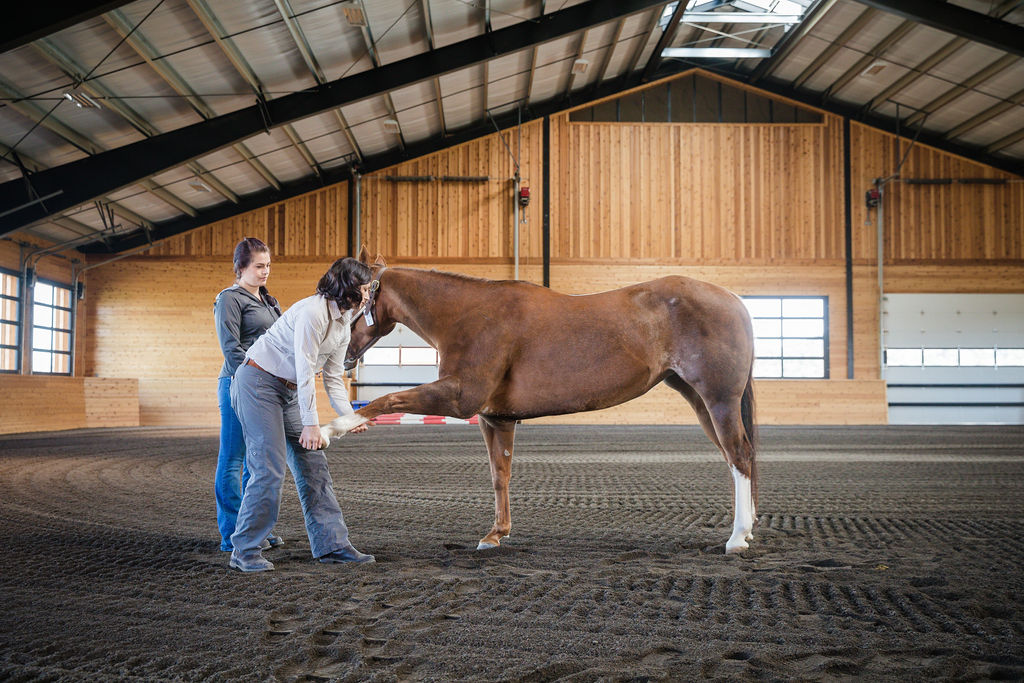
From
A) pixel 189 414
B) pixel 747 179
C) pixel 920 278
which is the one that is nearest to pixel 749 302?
pixel 747 179

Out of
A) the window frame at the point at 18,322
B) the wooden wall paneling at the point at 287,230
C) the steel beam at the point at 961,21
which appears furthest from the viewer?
the wooden wall paneling at the point at 287,230

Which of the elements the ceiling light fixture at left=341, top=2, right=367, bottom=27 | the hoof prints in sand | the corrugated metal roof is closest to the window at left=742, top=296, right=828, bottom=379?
the corrugated metal roof

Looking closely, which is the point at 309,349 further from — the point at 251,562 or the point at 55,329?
the point at 55,329

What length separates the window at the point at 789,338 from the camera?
2316 centimetres

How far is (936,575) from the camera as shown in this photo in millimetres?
4223

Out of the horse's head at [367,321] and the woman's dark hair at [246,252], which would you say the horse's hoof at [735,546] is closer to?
the horse's head at [367,321]

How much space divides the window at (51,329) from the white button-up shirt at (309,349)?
20537 mm

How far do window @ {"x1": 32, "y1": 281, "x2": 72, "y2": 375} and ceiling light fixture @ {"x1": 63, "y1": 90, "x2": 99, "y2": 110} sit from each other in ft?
32.6

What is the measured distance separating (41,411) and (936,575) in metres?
20.0

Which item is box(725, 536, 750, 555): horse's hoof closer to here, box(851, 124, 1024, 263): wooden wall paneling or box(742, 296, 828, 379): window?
box(742, 296, 828, 379): window

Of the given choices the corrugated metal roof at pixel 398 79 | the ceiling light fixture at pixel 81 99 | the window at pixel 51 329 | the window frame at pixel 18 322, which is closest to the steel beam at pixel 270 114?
the corrugated metal roof at pixel 398 79

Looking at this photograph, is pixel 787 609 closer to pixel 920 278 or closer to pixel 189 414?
pixel 189 414

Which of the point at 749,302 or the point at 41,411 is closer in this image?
the point at 41,411

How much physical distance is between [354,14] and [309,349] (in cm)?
1136
